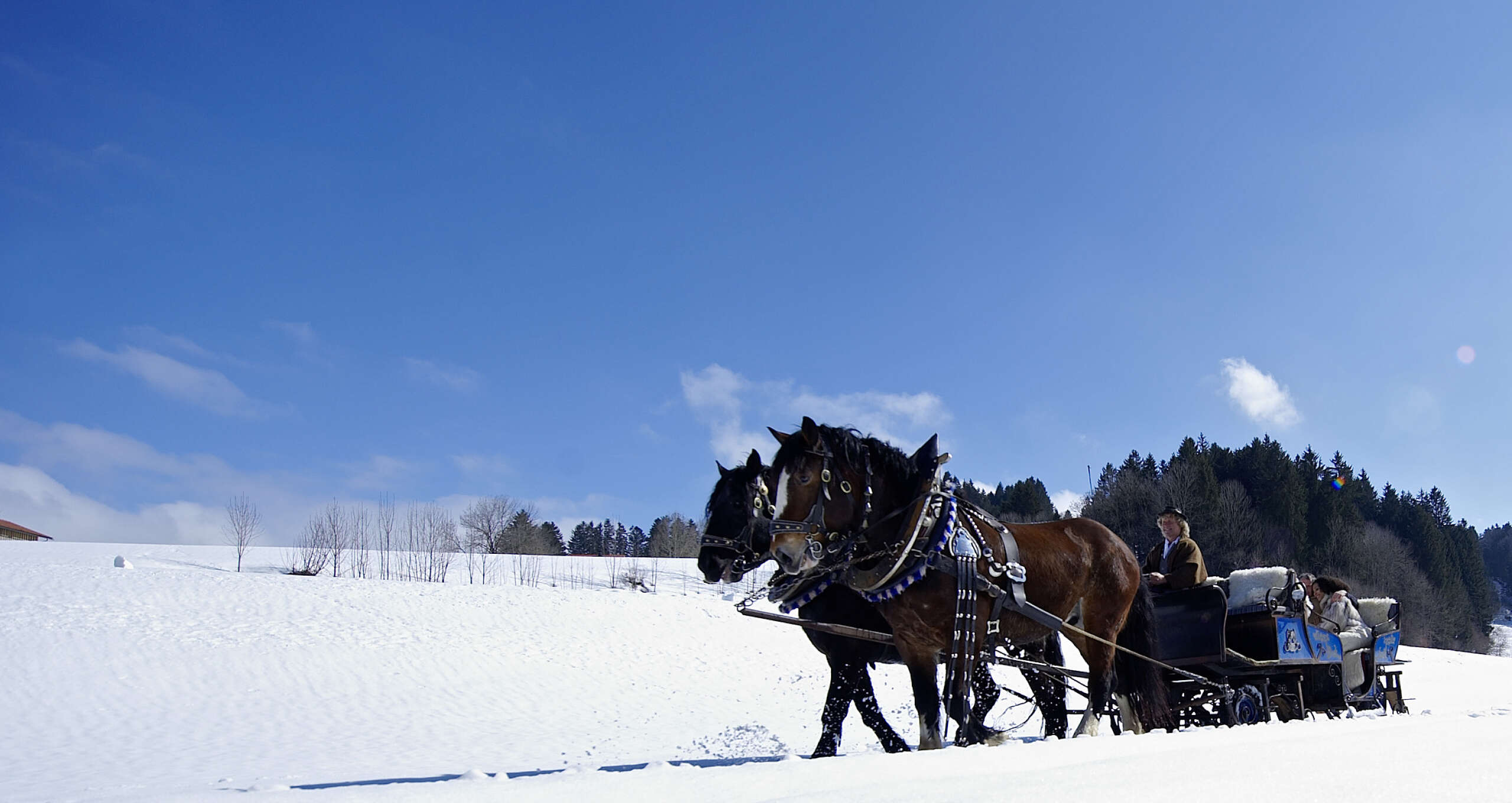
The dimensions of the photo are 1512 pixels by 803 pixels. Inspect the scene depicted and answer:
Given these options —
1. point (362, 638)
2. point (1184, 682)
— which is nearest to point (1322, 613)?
point (1184, 682)

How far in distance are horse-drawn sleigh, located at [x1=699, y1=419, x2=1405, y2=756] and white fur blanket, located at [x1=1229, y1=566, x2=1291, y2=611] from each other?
0.70 m

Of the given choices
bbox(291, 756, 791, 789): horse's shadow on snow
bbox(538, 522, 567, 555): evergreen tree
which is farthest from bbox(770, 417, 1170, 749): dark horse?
bbox(538, 522, 567, 555): evergreen tree

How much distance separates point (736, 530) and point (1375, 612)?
7913mm

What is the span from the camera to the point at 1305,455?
204 feet

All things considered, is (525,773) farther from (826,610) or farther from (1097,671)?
(1097,671)

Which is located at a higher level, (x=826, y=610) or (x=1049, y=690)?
(x=826, y=610)

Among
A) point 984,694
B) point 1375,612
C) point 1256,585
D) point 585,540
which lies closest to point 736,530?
point 984,694

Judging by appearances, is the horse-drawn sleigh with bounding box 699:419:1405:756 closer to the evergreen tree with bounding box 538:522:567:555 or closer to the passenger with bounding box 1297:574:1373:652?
the passenger with bounding box 1297:574:1373:652

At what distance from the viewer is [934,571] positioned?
4.95 meters

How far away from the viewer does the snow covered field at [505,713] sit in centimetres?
272

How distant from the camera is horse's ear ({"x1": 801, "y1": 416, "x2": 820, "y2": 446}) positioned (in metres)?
5.01

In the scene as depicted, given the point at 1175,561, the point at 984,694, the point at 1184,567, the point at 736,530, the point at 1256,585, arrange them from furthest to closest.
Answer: the point at 1256,585 < the point at 1175,561 < the point at 1184,567 < the point at 984,694 < the point at 736,530

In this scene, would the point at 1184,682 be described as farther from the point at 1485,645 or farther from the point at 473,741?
the point at 1485,645

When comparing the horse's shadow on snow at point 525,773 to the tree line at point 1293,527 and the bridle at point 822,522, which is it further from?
the tree line at point 1293,527
